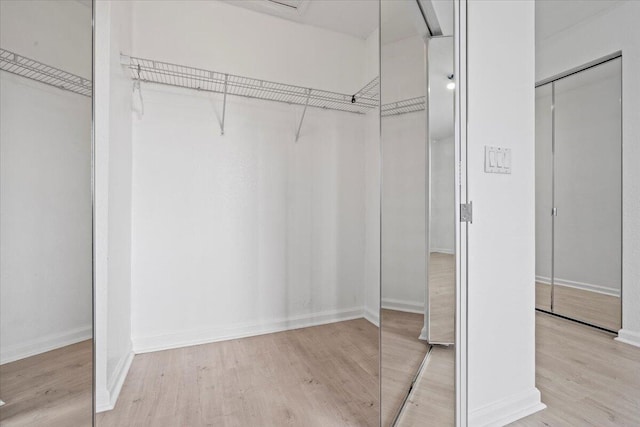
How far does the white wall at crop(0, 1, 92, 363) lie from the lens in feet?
1.64

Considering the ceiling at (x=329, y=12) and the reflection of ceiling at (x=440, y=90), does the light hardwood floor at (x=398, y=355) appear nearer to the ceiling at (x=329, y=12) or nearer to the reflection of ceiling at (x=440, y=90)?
the reflection of ceiling at (x=440, y=90)

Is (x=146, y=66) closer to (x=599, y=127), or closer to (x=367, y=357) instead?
(x=367, y=357)

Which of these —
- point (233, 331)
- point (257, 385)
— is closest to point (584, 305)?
point (257, 385)

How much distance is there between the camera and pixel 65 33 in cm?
60

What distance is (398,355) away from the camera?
4.05 feet

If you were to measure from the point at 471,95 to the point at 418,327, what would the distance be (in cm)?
101

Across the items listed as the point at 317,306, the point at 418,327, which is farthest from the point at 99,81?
the point at 317,306

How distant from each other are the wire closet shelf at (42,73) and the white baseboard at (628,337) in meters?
3.34

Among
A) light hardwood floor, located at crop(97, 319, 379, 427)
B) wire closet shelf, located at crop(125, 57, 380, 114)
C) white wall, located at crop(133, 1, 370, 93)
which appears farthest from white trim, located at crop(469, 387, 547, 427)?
white wall, located at crop(133, 1, 370, 93)

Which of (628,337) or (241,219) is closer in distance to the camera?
(628,337)

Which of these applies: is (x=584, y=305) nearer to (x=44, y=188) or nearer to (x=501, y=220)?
(x=501, y=220)

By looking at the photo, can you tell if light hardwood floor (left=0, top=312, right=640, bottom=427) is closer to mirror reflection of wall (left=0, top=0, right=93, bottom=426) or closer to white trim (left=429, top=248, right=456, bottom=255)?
mirror reflection of wall (left=0, top=0, right=93, bottom=426)

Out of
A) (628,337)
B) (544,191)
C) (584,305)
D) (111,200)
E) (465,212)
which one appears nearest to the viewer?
(465,212)

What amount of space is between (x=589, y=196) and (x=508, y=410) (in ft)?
7.12
